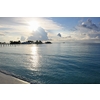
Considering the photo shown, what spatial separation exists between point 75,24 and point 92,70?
212 cm

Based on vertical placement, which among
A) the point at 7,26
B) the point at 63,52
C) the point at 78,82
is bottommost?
the point at 78,82

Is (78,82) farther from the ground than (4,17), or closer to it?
closer to it

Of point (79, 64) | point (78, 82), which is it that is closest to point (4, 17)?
point (78, 82)

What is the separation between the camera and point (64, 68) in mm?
6566
